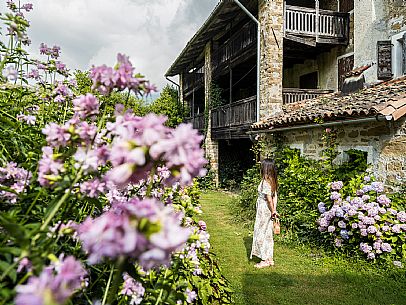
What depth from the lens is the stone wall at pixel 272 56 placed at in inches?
421

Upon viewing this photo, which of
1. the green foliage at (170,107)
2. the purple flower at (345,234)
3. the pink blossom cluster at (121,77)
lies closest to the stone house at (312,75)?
the purple flower at (345,234)

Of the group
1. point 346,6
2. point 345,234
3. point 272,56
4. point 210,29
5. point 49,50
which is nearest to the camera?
point 49,50

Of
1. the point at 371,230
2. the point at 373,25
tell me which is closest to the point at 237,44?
the point at 373,25

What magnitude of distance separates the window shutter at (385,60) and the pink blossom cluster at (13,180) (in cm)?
949

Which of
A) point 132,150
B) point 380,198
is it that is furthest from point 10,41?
point 380,198

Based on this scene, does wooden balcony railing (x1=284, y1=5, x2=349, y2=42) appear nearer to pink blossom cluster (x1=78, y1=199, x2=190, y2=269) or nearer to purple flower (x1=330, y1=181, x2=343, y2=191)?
purple flower (x1=330, y1=181, x2=343, y2=191)

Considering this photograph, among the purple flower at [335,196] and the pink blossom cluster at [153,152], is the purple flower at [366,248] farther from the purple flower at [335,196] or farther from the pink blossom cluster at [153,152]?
the pink blossom cluster at [153,152]

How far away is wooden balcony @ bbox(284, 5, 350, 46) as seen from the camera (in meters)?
11.0

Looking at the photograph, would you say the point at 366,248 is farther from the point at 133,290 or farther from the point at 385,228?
the point at 133,290

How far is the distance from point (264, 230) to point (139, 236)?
5211 millimetres

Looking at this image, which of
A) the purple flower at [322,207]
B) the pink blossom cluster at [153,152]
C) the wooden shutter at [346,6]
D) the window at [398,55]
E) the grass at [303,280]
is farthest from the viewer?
the wooden shutter at [346,6]

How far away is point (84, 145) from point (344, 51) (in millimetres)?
12381

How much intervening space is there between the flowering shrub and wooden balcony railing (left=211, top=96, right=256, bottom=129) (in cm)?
564

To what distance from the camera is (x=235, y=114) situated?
514 inches
